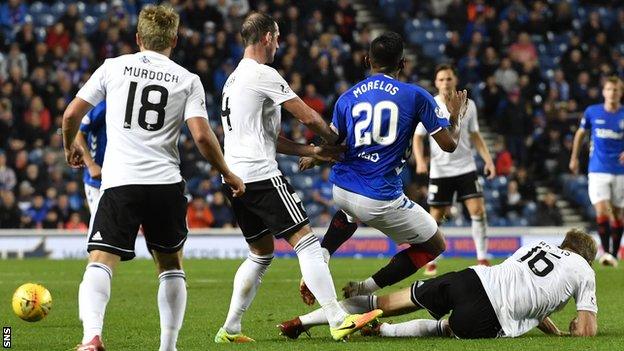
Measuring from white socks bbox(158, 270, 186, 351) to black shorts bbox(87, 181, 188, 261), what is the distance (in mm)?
183

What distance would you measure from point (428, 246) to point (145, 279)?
7101 millimetres

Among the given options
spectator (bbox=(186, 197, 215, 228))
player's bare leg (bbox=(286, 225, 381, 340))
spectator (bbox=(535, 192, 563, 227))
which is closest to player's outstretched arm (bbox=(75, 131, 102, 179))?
player's bare leg (bbox=(286, 225, 381, 340))

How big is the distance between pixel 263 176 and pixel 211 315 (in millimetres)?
2643

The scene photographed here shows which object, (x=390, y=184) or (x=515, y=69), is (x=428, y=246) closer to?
(x=390, y=184)

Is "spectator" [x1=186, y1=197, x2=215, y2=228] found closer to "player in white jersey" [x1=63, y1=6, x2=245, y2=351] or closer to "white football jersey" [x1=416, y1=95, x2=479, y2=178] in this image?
"white football jersey" [x1=416, y1=95, x2=479, y2=178]

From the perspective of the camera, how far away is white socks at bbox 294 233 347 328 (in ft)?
26.5

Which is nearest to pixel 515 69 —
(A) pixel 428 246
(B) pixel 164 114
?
(A) pixel 428 246

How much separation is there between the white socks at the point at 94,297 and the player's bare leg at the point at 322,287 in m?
1.54

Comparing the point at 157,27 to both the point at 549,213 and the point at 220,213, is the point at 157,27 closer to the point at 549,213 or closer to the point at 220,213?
the point at 220,213

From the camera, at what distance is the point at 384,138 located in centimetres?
875

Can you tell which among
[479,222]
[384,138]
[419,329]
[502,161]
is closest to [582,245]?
[419,329]

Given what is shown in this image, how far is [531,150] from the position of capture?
24531 mm

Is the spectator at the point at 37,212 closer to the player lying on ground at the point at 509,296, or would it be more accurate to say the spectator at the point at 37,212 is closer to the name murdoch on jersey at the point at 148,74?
the player lying on ground at the point at 509,296

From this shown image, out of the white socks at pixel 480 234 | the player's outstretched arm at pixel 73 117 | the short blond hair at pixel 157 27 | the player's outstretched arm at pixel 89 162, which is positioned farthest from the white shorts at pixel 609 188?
the player's outstretched arm at pixel 73 117
